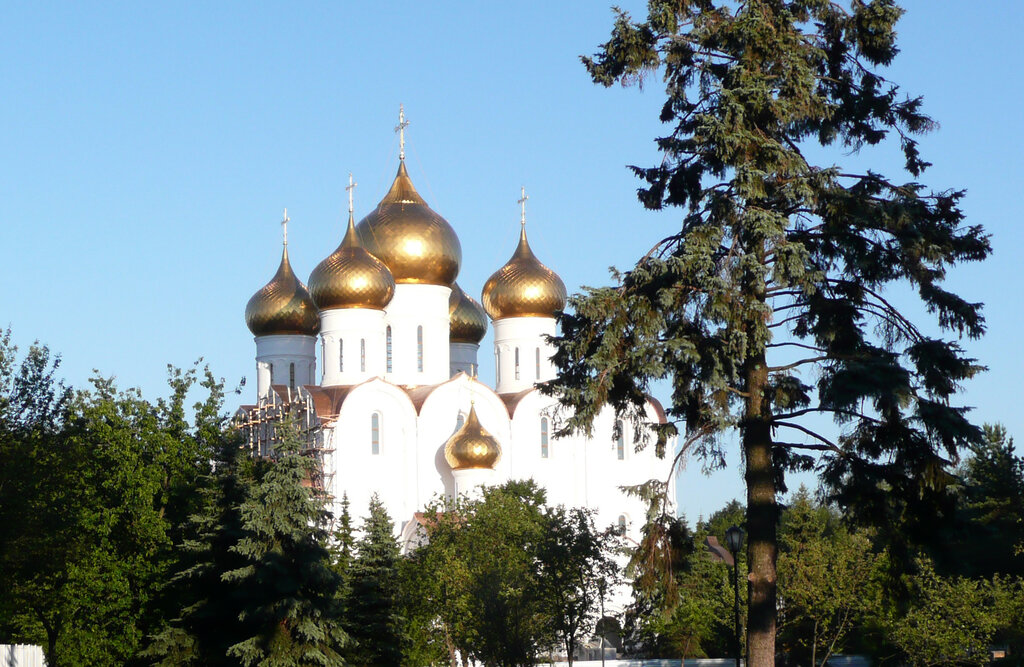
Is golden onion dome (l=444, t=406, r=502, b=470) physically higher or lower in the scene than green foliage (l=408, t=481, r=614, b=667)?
higher

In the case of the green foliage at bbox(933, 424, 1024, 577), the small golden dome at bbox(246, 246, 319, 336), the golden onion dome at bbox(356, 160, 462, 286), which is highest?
the golden onion dome at bbox(356, 160, 462, 286)

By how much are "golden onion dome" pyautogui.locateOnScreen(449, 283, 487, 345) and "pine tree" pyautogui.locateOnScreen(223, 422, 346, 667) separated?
106 ft

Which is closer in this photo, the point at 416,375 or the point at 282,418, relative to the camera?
the point at 282,418

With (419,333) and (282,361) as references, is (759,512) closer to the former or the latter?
(419,333)

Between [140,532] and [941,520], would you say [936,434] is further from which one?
[140,532]

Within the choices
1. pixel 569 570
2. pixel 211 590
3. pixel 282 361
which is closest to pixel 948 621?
pixel 569 570

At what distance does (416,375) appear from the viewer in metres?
48.8

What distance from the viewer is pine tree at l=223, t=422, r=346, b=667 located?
66.9 ft

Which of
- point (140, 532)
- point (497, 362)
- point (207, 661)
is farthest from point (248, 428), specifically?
point (207, 661)

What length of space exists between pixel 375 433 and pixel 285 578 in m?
25.5

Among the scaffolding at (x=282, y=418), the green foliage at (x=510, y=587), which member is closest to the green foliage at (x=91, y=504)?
the green foliage at (x=510, y=587)

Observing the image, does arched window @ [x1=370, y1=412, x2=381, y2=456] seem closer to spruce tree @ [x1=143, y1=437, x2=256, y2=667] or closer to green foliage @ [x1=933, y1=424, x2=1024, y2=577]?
green foliage @ [x1=933, y1=424, x2=1024, y2=577]

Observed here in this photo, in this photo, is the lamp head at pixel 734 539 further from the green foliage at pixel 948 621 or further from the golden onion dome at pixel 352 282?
the golden onion dome at pixel 352 282

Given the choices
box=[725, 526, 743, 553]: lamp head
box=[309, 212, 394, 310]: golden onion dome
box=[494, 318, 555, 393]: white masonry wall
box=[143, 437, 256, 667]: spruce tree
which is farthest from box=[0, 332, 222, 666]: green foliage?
box=[494, 318, 555, 393]: white masonry wall
